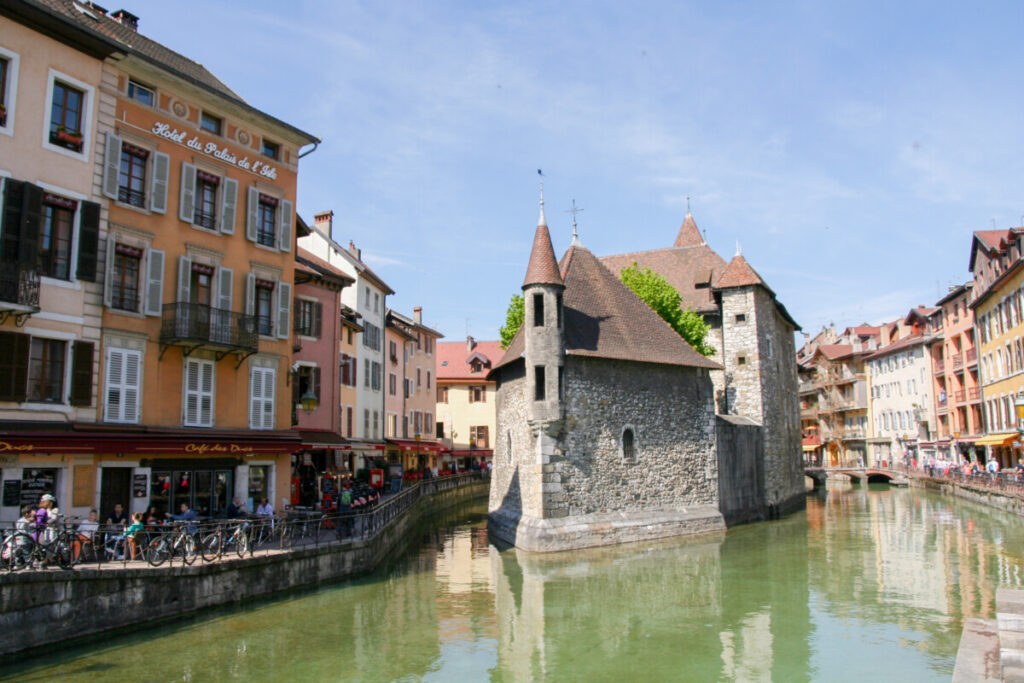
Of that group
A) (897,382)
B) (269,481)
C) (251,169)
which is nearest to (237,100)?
(251,169)

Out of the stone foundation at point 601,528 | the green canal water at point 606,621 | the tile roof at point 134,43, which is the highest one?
the tile roof at point 134,43

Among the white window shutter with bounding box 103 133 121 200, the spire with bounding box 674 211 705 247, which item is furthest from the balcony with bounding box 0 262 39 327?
the spire with bounding box 674 211 705 247

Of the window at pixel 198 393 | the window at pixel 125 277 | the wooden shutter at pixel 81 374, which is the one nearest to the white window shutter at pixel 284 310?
the window at pixel 198 393

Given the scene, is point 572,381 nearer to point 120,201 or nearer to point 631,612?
point 631,612

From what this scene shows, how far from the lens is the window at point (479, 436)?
5547 centimetres

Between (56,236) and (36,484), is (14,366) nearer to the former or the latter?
(36,484)

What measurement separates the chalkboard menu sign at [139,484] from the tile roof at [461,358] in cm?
3794

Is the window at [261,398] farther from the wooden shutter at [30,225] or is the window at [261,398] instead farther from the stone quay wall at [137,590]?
the wooden shutter at [30,225]

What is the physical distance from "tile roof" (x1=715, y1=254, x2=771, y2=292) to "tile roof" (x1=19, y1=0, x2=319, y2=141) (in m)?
19.2

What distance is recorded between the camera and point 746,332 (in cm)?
3359

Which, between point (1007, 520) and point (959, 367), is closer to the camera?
point (1007, 520)

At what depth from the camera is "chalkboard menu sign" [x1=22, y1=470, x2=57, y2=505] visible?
15.1 m

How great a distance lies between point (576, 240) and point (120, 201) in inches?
625

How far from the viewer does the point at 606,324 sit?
26453 millimetres
